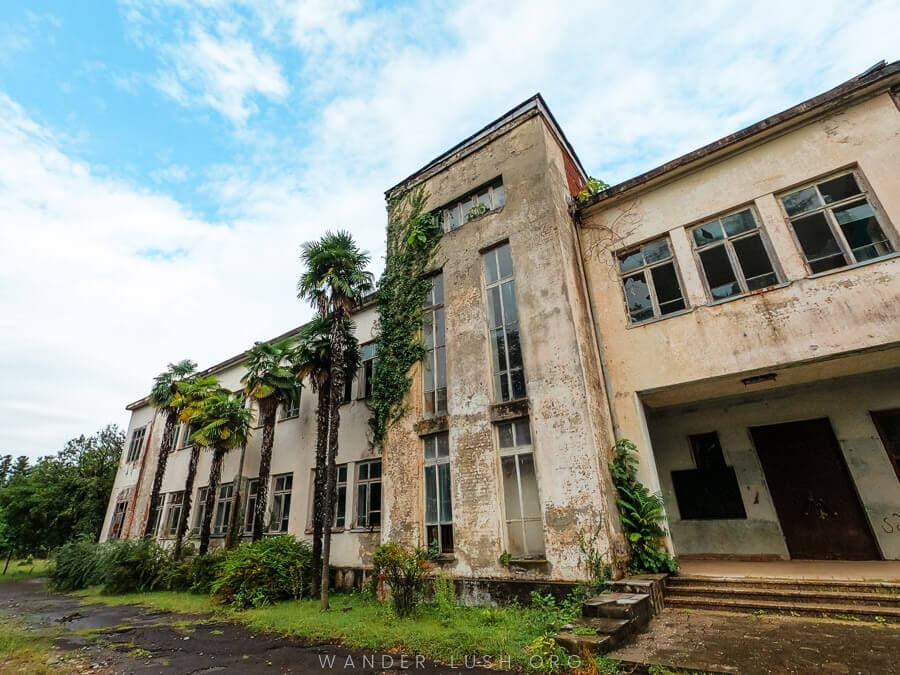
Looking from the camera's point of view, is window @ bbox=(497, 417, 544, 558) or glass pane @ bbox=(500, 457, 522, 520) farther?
glass pane @ bbox=(500, 457, 522, 520)

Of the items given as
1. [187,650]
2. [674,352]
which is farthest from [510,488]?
[187,650]

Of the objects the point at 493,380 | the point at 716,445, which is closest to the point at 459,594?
the point at 493,380

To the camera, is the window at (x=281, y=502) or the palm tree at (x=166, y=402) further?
the palm tree at (x=166, y=402)

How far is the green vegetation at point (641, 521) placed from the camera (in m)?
7.52

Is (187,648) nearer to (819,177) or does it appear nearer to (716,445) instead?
(716,445)

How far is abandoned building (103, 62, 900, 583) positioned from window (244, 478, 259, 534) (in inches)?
252

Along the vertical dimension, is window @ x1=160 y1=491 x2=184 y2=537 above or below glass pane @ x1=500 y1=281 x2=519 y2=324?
below

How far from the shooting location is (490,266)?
1091 cm

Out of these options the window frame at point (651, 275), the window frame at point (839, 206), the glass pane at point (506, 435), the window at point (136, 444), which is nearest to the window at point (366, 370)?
the glass pane at point (506, 435)

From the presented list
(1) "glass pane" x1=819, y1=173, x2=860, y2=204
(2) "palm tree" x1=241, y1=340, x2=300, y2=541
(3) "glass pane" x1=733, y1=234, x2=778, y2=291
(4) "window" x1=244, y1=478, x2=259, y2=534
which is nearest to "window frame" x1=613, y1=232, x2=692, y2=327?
(3) "glass pane" x1=733, y1=234, x2=778, y2=291

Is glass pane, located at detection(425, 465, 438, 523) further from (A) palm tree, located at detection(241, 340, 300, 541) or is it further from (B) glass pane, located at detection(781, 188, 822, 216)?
(B) glass pane, located at detection(781, 188, 822, 216)

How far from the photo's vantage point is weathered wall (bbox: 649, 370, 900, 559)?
831 cm

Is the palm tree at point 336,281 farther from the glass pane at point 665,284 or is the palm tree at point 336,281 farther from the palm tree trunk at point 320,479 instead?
the glass pane at point 665,284

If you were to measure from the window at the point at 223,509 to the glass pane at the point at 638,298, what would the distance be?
1732 cm
